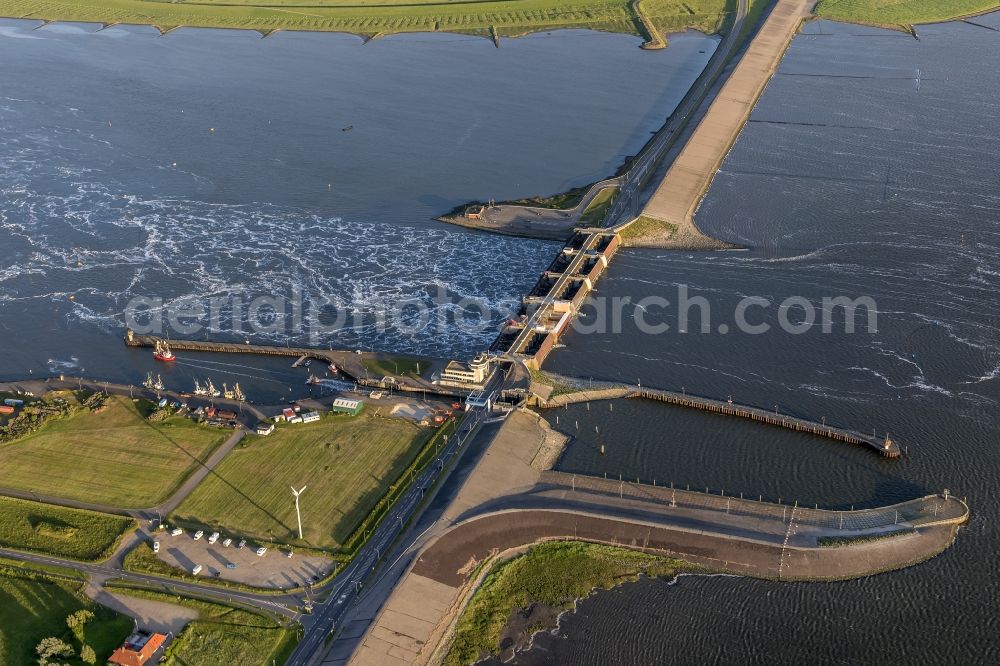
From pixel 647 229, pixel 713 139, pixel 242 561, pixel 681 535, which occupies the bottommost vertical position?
pixel 713 139

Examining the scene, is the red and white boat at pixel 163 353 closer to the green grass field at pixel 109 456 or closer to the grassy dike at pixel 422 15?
the green grass field at pixel 109 456

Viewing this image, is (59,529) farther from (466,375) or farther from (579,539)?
(579,539)

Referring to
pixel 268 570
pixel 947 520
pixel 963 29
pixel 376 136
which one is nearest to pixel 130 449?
pixel 268 570

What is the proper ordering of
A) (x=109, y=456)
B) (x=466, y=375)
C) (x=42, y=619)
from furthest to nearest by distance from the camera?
(x=466, y=375), (x=109, y=456), (x=42, y=619)

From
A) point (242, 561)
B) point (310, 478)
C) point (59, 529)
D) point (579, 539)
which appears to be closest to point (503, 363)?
point (310, 478)

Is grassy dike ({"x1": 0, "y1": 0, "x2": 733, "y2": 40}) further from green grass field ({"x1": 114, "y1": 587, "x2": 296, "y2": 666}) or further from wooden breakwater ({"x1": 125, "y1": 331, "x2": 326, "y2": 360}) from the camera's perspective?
green grass field ({"x1": 114, "y1": 587, "x2": 296, "y2": 666})

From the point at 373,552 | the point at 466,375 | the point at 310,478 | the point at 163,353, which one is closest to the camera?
the point at 373,552

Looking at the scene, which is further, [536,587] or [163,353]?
[163,353]
